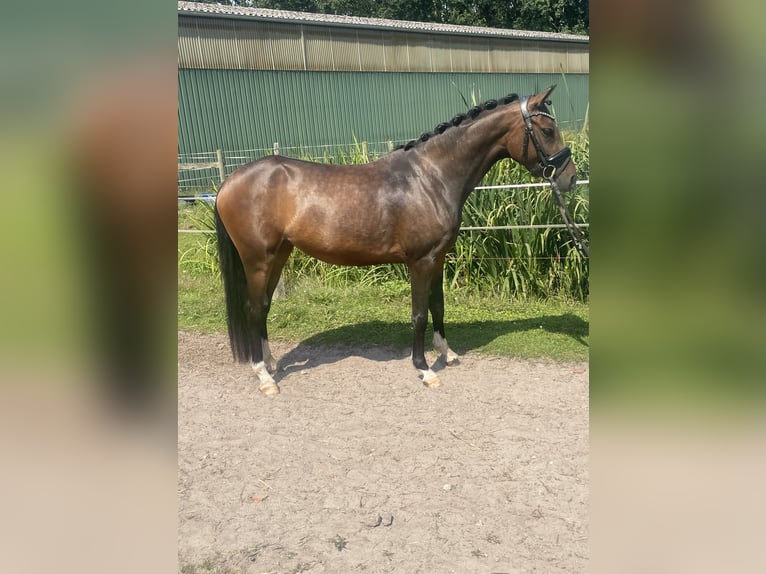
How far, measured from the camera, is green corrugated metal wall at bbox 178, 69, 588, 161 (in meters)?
17.3

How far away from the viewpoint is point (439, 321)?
16.1 feet

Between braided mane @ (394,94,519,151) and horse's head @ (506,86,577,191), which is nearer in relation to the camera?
horse's head @ (506,86,577,191)

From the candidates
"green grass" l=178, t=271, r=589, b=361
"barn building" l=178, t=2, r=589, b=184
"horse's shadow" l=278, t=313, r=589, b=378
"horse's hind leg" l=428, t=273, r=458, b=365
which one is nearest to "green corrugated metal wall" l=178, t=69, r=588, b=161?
"barn building" l=178, t=2, r=589, b=184

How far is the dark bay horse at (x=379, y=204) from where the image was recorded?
14.5ft

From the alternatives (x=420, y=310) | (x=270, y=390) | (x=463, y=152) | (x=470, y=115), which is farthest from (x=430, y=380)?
(x=470, y=115)

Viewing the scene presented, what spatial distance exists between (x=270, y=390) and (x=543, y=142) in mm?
2800

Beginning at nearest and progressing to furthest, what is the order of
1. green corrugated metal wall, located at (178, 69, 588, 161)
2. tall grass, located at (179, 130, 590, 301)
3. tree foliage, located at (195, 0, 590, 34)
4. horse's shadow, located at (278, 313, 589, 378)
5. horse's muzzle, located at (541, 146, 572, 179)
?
horse's muzzle, located at (541, 146, 572, 179) → horse's shadow, located at (278, 313, 589, 378) → tall grass, located at (179, 130, 590, 301) → green corrugated metal wall, located at (178, 69, 588, 161) → tree foliage, located at (195, 0, 590, 34)

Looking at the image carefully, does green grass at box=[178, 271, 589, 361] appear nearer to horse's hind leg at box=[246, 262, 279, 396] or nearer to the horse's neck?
horse's hind leg at box=[246, 262, 279, 396]

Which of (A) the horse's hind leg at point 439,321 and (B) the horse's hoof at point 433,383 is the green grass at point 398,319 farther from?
(B) the horse's hoof at point 433,383

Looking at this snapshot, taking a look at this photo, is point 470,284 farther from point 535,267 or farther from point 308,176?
point 308,176
